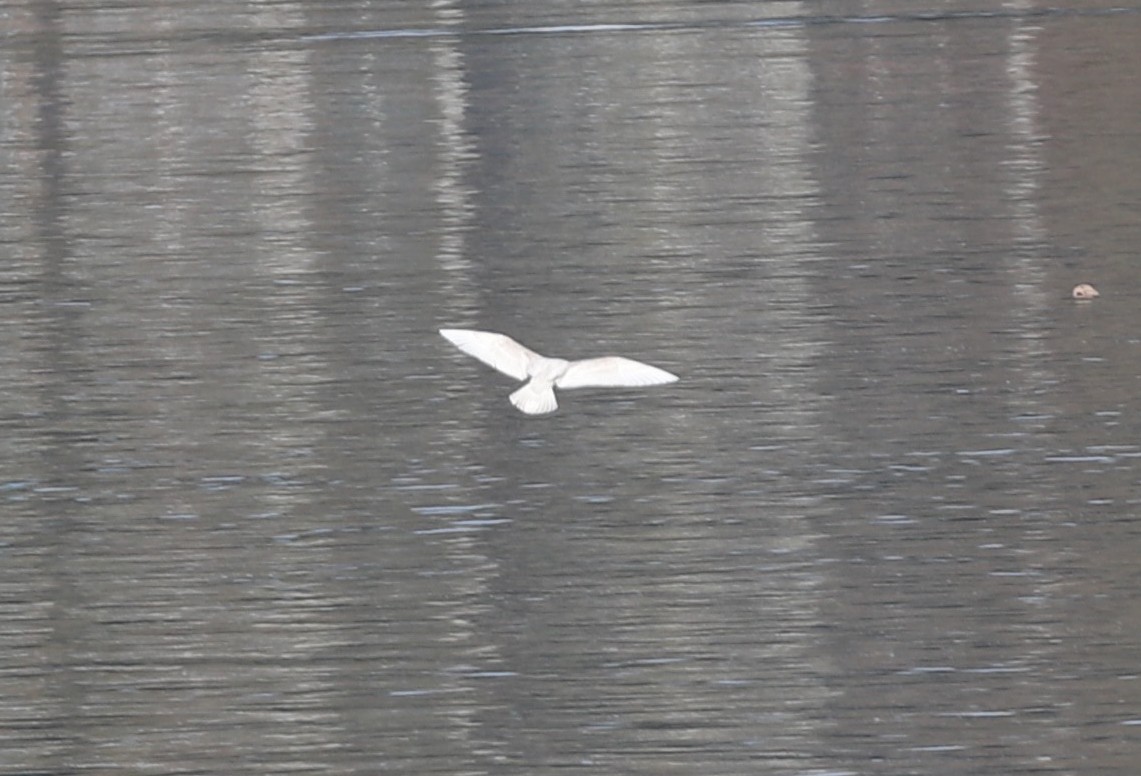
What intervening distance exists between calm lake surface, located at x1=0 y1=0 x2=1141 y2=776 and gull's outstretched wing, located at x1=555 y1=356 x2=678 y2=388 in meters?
0.11

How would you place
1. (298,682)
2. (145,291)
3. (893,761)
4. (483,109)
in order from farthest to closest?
(483,109) < (145,291) < (298,682) < (893,761)

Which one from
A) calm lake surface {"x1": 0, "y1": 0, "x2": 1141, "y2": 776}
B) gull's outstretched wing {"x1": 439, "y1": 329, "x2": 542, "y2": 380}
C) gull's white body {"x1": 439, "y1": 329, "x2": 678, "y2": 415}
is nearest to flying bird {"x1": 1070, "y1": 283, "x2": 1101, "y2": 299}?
calm lake surface {"x1": 0, "y1": 0, "x2": 1141, "y2": 776}

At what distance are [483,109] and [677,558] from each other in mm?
1849

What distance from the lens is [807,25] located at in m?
4.46

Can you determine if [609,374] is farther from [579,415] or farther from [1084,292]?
[1084,292]

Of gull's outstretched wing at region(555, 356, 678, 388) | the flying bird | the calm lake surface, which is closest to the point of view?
the calm lake surface

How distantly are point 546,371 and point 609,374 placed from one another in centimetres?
8

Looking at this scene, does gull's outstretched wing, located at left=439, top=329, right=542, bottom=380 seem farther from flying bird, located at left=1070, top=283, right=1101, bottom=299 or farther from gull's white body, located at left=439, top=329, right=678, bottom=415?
flying bird, located at left=1070, top=283, right=1101, bottom=299

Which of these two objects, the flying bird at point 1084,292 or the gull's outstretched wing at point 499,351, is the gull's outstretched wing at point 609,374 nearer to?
the gull's outstretched wing at point 499,351

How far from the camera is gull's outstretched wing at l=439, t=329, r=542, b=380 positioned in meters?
2.45

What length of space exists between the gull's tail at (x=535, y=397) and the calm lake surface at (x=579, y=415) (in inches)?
3.8

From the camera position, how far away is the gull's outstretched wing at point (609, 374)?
2.37 meters

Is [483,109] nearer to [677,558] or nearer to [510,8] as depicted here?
[510,8]

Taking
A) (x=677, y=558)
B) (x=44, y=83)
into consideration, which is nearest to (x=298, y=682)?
(x=677, y=558)
